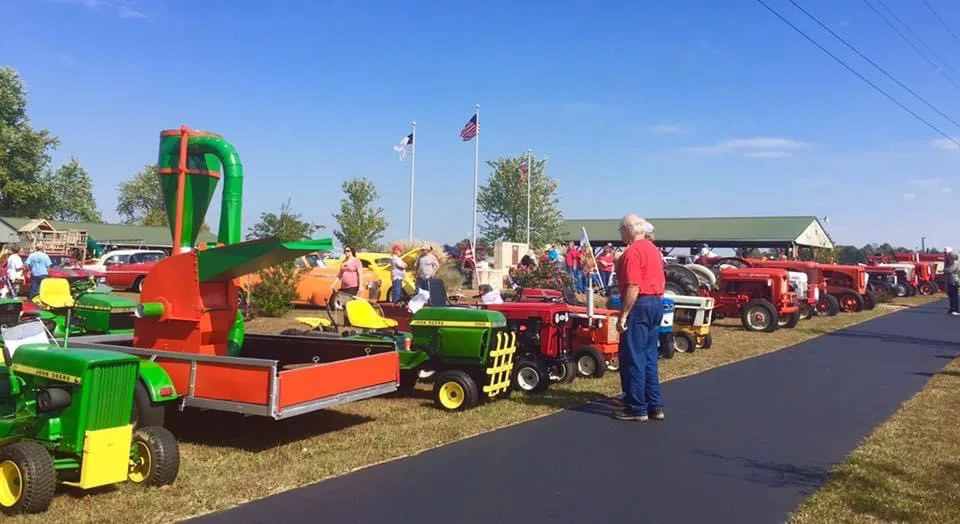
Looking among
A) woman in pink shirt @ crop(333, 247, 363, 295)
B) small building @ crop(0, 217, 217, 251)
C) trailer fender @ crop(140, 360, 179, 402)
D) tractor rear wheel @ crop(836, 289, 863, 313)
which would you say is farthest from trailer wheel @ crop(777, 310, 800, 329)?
small building @ crop(0, 217, 217, 251)

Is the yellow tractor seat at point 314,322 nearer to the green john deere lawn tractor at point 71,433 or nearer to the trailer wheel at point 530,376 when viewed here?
the trailer wheel at point 530,376

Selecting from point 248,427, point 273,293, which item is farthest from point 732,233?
point 248,427

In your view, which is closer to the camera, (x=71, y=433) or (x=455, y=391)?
(x=71, y=433)

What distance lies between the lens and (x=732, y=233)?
48375mm

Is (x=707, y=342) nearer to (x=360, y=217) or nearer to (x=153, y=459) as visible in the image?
(x=153, y=459)

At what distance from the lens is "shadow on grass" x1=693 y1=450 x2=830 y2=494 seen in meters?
4.84

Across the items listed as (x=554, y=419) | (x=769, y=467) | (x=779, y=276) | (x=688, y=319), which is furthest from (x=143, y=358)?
(x=779, y=276)

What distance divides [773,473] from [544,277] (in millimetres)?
13749

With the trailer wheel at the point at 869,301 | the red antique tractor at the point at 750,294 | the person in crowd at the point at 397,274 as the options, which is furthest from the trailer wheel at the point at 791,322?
the person in crowd at the point at 397,274

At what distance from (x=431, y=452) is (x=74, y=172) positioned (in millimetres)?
56743

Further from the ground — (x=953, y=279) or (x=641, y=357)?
(x=953, y=279)

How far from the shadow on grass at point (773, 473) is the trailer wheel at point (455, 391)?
247 cm

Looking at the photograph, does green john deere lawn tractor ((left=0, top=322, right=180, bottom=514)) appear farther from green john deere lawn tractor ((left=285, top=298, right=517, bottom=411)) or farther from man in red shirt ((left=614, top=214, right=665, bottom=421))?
man in red shirt ((left=614, top=214, right=665, bottom=421))

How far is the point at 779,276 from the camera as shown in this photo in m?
16.6
